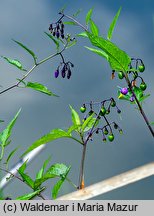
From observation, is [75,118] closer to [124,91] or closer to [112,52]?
[124,91]

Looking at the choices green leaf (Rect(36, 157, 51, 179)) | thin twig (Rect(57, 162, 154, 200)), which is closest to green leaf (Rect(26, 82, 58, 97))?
green leaf (Rect(36, 157, 51, 179))

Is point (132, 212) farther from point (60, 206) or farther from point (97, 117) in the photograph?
point (97, 117)

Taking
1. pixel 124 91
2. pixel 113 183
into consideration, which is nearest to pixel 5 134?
pixel 124 91

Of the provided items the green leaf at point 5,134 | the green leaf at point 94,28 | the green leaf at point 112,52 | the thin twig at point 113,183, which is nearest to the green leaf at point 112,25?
the green leaf at point 94,28

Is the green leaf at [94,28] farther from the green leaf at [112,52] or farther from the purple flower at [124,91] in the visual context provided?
the green leaf at [112,52]

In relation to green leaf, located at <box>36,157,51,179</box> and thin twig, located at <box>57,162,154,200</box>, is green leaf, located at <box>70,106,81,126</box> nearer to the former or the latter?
green leaf, located at <box>36,157,51,179</box>

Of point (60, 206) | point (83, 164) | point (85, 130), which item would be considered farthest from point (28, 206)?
point (85, 130)

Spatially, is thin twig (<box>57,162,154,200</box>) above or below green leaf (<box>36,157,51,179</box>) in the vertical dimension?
below
